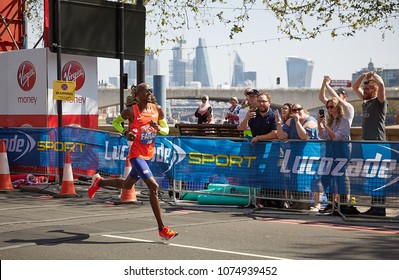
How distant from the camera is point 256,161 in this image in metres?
14.4

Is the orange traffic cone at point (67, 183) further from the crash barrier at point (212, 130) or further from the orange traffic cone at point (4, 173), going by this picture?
the crash barrier at point (212, 130)

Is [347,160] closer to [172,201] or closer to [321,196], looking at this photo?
[321,196]

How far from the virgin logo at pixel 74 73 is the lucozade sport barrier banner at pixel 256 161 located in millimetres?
1727

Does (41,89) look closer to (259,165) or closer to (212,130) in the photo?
(212,130)

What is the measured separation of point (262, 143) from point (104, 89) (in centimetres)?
10812

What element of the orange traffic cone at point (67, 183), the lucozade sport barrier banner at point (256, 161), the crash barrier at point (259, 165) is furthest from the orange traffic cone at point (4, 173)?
the orange traffic cone at point (67, 183)

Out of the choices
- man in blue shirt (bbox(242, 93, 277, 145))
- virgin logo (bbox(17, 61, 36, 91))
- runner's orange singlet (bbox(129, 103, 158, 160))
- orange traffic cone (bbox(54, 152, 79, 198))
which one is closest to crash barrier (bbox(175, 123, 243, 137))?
virgin logo (bbox(17, 61, 36, 91))

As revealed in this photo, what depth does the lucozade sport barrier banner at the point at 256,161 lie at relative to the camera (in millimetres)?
13117

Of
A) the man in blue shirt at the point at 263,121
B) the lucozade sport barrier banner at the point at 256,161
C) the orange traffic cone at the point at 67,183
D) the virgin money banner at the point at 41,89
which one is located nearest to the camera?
the lucozade sport barrier banner at the point at 256,161

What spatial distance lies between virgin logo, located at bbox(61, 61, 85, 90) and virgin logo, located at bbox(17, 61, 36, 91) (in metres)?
0.72

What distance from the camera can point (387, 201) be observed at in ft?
43.1

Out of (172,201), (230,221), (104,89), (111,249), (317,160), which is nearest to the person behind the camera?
(111,249)

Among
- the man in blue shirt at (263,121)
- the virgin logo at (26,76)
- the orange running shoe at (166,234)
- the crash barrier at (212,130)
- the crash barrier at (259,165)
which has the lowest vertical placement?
the orange running shoe at (166,234)

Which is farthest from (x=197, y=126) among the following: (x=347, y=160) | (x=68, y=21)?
(x=347, y=160)
